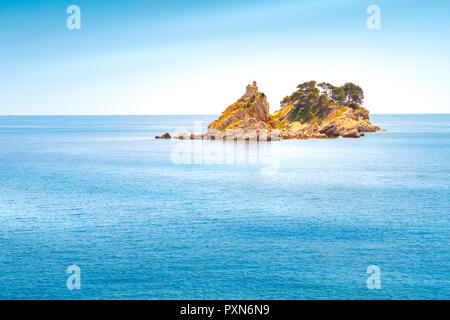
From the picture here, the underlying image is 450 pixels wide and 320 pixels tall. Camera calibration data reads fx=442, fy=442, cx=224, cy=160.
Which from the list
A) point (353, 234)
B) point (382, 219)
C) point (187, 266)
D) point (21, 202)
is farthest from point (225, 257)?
point (21, 202)

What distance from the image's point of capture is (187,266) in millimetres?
40875

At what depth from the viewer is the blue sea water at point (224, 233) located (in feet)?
121

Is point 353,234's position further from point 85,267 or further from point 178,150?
point 178,150

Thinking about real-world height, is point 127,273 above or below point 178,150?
below

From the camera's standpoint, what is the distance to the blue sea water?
121 ft

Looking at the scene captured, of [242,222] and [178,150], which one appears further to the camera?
[178,150]

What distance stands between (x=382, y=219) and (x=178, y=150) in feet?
308

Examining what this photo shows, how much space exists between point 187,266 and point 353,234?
20.6 meters

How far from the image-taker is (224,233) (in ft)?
166

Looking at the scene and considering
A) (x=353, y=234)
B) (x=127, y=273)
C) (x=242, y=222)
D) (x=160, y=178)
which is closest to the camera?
(x=127, y=273)
